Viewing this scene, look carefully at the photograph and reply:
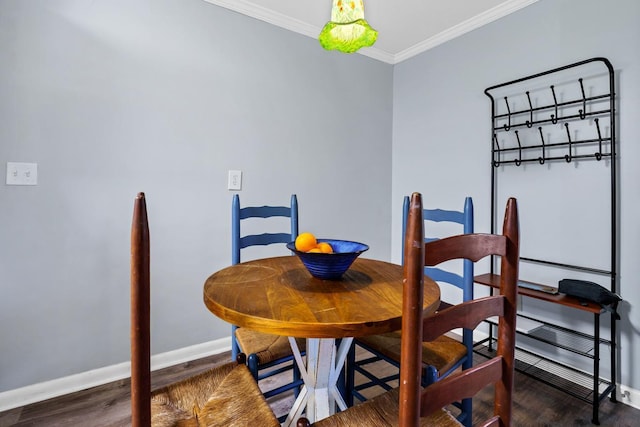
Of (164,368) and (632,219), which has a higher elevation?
(632,219)

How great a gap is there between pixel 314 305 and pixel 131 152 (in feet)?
5.31

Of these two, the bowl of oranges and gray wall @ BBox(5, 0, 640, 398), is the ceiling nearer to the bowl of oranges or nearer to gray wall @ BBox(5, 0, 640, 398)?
gray wall @ BBox(5, 0, 640, 398)

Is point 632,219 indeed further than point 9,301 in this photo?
Yes

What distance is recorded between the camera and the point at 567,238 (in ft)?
6.50

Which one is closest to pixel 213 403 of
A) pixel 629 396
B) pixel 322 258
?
pixel 322 258

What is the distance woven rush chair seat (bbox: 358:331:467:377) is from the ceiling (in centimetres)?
214

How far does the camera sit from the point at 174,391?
0.95m

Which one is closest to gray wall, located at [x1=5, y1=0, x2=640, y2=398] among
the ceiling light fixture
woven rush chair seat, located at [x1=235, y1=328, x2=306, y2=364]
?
woven rush chair seat, located at [x1=235, y1=328, x2=306, y2=364]

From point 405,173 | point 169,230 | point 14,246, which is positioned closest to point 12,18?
point 14,246

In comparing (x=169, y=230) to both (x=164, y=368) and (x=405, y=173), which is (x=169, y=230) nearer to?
(x=164, y=368)

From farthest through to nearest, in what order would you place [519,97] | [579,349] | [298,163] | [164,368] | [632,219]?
[298,163] < [519,97] < [164,368] < [579,349] < [632,219]

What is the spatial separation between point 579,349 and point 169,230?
8.37 feet

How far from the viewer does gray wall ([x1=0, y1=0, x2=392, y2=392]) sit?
165cm

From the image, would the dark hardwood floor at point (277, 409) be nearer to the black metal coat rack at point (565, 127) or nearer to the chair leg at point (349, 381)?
the black metal coat rack at point (565, 127)
